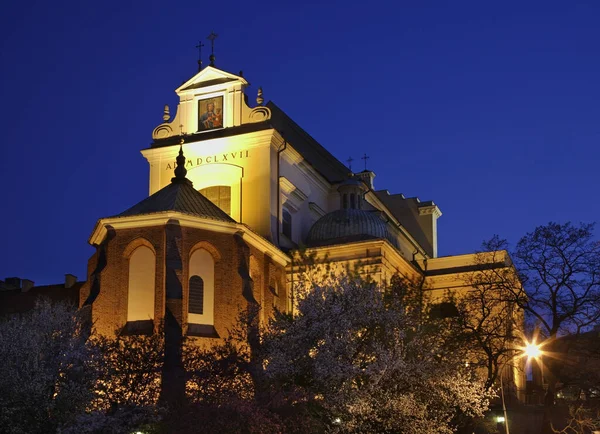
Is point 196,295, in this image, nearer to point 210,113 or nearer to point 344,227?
point 344,227

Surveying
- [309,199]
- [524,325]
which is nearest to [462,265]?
[309,199]

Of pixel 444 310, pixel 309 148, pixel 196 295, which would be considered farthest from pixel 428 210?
pixel 196 295

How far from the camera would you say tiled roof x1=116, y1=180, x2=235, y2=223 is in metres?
51.2

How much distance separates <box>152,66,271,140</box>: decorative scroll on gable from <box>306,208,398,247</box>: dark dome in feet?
27.6

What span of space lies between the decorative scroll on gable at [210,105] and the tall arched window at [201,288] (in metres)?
11.5

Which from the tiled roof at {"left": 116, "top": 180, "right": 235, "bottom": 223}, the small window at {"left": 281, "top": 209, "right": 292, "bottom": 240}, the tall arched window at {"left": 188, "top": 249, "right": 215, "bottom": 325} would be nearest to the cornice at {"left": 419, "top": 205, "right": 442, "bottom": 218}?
the small window at {"left": 281, "top": 209, "right": 292, "bottom": 240}

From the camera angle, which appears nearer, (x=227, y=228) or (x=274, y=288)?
(x=227, y=228)

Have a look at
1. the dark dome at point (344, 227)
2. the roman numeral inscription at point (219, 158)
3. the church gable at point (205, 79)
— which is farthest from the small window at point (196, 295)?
the church gable at point (205, 79)

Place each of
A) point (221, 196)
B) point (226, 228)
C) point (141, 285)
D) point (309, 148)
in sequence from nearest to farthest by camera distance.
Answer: point (141, 285)
point (226, 228)
point (221, 196)
point (309, 148)

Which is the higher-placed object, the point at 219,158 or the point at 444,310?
the point at 219,158

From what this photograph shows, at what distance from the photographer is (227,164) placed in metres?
59.0

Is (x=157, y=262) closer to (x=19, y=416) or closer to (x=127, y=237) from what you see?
(x=127, y=237)

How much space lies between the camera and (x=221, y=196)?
59.2 meters

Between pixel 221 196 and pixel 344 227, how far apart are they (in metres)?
8.16
